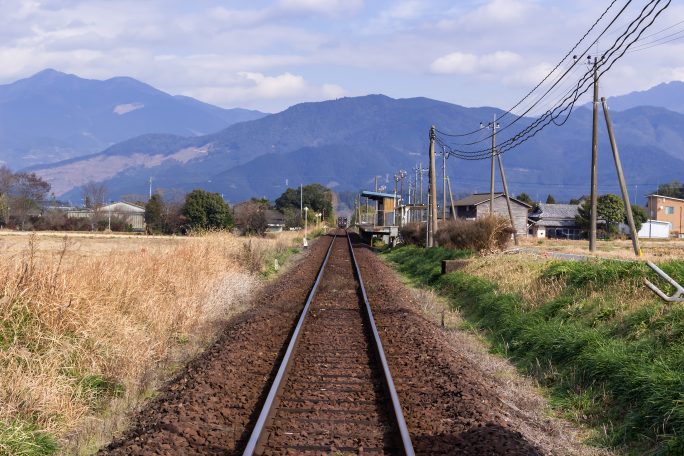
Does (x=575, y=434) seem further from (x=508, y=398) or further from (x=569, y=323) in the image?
(x=569, y=323)

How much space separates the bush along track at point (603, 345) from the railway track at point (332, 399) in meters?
2.21

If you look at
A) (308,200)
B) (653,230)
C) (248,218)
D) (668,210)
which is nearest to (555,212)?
(668,210)

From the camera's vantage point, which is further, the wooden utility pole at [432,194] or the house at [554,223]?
the house at [554,223]

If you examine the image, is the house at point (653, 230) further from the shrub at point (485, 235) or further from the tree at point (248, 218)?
the shrub at point (485, 235)

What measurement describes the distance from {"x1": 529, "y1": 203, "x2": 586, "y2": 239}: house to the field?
95.9 metres

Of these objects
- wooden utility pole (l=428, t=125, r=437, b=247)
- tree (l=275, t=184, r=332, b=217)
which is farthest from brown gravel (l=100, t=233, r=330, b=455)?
tree (l=275, t=184, r=332, b=217)

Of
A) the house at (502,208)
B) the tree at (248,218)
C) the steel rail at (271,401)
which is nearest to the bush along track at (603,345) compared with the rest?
the steel rail at (271,401)

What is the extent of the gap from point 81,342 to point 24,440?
2806 millimetres

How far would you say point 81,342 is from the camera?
931cm

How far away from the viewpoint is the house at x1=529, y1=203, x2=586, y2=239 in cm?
10869

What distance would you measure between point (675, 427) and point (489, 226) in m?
20.8

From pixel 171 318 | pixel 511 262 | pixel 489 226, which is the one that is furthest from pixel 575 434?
pixel 489 226

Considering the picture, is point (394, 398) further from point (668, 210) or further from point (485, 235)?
point (668, 210)

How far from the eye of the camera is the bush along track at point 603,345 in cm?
753
